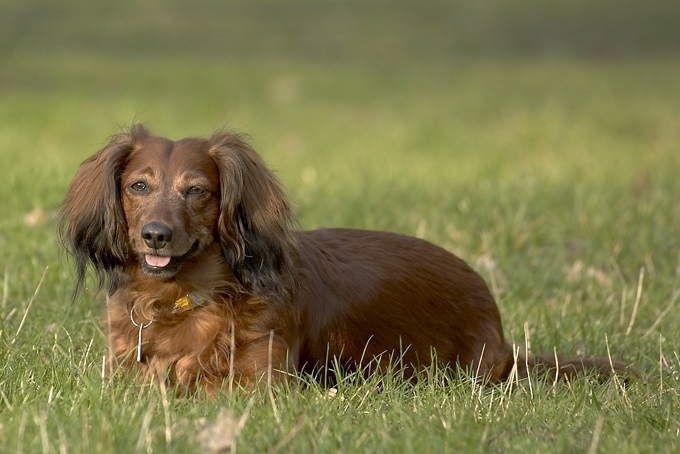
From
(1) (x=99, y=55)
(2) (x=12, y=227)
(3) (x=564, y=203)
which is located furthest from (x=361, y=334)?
(1) (x=99, y=55)

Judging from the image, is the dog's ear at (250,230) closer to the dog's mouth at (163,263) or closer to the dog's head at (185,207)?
the dog's head at (185,207)

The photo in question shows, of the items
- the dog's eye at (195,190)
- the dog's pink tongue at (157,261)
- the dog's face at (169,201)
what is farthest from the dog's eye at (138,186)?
the dog's pink tongue at (157,261)

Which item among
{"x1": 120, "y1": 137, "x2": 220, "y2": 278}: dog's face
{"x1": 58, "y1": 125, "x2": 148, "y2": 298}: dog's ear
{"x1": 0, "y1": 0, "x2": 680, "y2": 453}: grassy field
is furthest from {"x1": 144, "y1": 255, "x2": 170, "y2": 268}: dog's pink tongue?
{"x1": 0, "y1": 0, "x2": 680, "y2": 453}: grassy field

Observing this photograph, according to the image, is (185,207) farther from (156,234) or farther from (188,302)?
(188,302)

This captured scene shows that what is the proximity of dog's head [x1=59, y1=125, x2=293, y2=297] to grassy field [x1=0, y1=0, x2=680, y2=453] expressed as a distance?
411 mm

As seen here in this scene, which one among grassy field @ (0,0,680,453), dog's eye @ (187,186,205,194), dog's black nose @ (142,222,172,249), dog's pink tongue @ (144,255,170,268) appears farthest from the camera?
dog's eye @ (187,186,205,194)

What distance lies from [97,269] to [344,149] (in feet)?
26.2

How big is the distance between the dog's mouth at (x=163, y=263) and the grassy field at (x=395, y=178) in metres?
0.40

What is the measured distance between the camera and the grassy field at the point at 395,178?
3783 millimetres

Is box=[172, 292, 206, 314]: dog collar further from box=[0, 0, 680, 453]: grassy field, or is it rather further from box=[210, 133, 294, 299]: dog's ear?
box=[0, 0, 680, 453]: grassy field

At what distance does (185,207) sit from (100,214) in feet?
1.20

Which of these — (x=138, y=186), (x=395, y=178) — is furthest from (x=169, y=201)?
→ (x=395, y=178)

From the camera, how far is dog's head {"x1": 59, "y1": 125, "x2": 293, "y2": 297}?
14.6ft

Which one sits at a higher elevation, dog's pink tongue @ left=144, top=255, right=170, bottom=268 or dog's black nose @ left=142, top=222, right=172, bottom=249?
dog's black nose @ left=142, top=222, right=172, bottom=249
